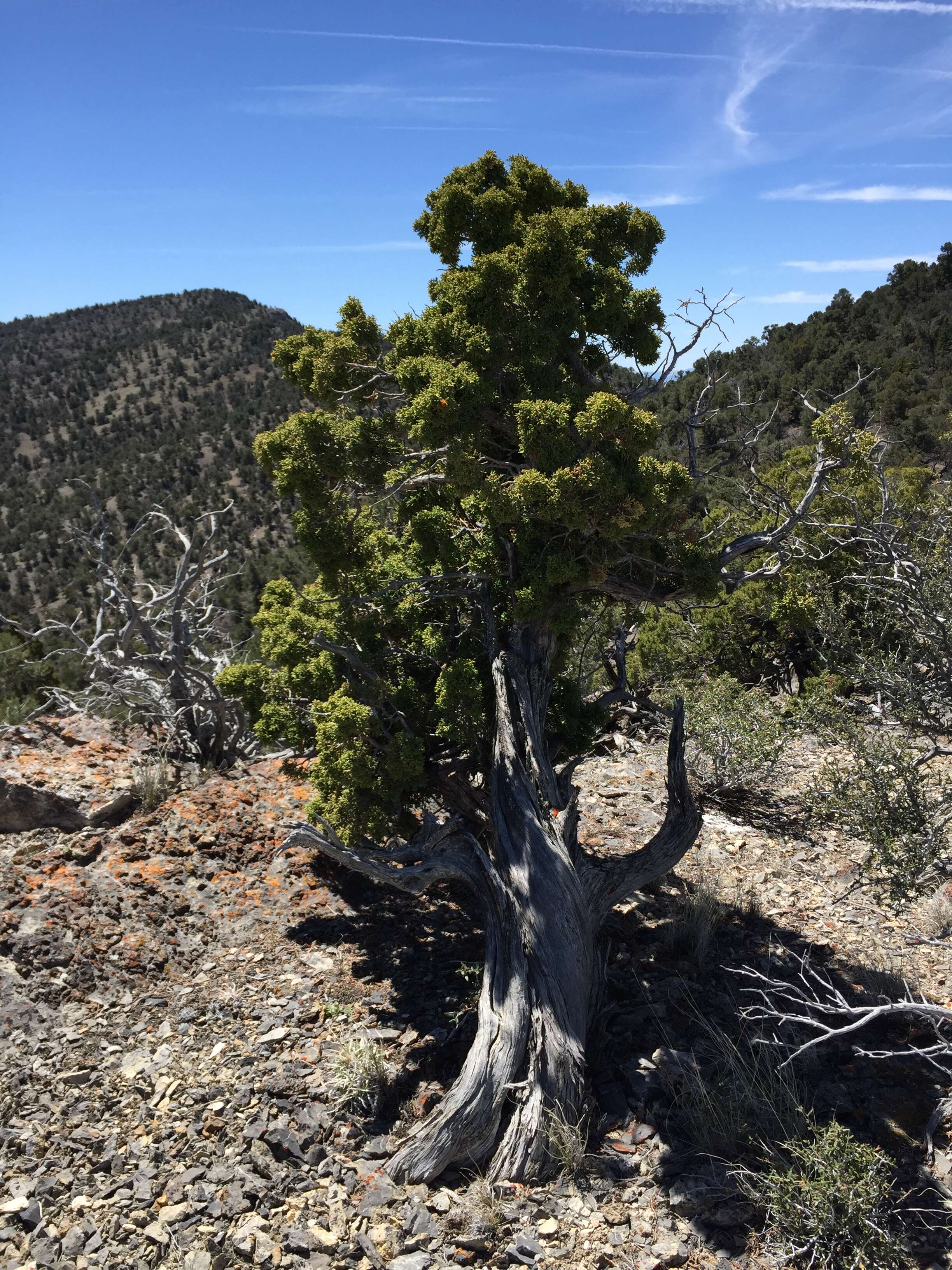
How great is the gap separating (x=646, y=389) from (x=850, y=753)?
6021 mm

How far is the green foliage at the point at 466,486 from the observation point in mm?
4965

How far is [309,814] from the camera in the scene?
6.41 metres

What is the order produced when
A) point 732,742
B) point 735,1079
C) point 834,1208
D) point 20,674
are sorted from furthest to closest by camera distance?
point 20,674 < point 732,742 < point 735,1079 < point 834,1208

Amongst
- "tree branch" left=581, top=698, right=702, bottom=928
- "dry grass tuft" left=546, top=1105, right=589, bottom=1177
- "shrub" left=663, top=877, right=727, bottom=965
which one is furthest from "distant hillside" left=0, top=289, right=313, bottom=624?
"dry grass tuft" left=546, top=1105, right=589, bottom=1177

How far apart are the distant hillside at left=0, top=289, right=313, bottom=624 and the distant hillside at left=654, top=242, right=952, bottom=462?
2132 centimetres

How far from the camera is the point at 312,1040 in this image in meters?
5.67

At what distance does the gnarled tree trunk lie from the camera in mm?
4742

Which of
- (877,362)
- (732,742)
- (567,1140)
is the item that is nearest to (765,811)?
(732,742)

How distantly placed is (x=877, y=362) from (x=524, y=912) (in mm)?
36692

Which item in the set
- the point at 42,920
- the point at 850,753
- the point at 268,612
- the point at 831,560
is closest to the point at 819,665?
the point at 831,560

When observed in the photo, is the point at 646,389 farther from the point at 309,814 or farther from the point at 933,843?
the point at 309,814

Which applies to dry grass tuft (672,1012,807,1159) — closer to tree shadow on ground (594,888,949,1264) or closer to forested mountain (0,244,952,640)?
tree shadow on ground (594,888,949,1264)

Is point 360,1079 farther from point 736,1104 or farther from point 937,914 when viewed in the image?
point 937,914

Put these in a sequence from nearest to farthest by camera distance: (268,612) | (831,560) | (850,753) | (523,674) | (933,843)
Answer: (933,843), (523,674), (268,612), (850,753), (831,560)
